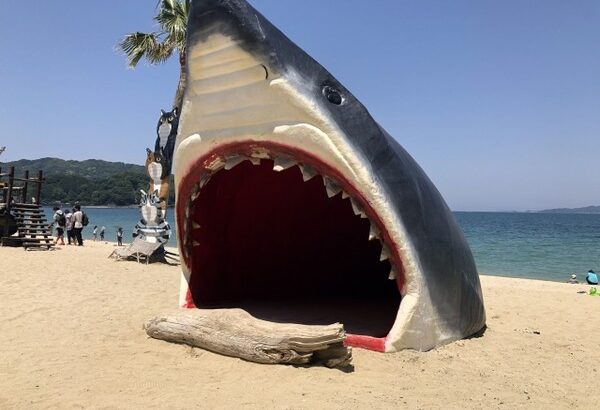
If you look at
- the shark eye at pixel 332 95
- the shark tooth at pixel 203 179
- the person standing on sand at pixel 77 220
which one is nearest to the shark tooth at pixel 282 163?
the shark eye at pixel 332 95

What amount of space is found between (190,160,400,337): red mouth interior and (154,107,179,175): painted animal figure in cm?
755

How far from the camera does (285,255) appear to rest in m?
6.20

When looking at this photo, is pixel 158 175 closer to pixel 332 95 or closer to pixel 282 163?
pixel 282 163

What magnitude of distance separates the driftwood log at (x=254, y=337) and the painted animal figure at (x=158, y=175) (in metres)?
9.38

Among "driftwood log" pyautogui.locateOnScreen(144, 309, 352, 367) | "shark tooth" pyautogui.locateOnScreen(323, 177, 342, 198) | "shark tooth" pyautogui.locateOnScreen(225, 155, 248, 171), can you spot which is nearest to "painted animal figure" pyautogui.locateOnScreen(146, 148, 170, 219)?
"driftwood log" pyautogui.locateOnScreen(144, 309, 352, 367)

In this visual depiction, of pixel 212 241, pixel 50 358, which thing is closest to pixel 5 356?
pixel 50 358

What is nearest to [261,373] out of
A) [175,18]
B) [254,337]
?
[254,337]

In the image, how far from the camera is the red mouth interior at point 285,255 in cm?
480

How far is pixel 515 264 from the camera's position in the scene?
25531mm

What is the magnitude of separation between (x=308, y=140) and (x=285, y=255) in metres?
3.04

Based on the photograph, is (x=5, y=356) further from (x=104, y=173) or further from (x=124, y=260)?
(x=104, y=173)

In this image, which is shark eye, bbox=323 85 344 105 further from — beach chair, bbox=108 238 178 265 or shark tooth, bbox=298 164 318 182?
beach chair, bbox=108 238 178 265

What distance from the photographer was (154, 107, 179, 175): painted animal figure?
42.7 ft

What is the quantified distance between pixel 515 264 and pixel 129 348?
24.6 meters
